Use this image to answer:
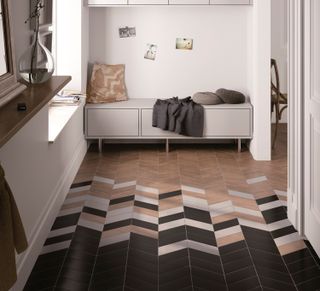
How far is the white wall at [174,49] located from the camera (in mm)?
7602

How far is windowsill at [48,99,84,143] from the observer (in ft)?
16.5

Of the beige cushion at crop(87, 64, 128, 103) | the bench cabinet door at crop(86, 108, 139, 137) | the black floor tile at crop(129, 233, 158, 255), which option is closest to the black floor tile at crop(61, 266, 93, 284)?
the black floor tile at crop(129, 233, 158, 255)

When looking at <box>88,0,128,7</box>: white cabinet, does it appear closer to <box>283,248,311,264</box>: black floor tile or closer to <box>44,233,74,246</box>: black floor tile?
<box>44,233,74,246</box>: black floor tile

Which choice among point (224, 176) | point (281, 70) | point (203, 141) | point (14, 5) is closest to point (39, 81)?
point (14, 5)

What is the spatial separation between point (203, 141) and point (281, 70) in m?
1.68

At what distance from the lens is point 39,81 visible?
4355 millimetres

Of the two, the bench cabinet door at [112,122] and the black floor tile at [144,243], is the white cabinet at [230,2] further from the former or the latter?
the black floor tile at [144,243]

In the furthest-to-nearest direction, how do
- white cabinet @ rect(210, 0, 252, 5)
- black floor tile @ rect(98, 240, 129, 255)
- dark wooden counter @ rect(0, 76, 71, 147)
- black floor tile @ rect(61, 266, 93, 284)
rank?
1. white cabinet @ rect(210, 0, 252, 5)
2. black floor tile @ rect(98, 240, 129, 255)
3. black floor tile @ rect(61, 266, 93, 284)
4. dark wooden counter @ rect(0, 76, 71, 147)

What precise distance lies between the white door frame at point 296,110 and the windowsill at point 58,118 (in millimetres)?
1705

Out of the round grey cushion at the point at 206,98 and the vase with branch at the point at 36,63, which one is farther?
the round grey cushion at the point at 206,98

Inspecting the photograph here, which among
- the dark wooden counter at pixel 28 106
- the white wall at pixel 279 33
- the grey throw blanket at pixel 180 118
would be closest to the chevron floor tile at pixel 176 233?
the grey throw blanket at pixel 180 118

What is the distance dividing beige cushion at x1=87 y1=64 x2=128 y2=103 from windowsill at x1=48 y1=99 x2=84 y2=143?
1.81 feet

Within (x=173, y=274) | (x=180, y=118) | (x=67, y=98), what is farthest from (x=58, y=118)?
(x=173, y=274)

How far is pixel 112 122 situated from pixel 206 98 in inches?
42.1
